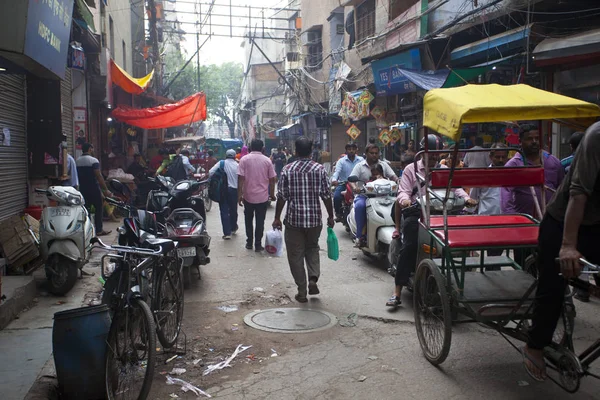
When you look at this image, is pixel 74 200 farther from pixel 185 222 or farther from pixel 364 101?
pixel 364 101

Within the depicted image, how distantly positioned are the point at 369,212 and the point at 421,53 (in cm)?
829

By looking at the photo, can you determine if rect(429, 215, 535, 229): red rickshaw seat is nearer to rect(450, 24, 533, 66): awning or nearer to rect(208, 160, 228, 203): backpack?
rect(208, 160, 228, 203): backpack

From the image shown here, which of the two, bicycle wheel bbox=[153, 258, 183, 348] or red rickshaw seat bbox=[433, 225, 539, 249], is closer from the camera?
red rickshaw seat bbox=[433, 225, 539, 249]

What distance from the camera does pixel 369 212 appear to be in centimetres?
799

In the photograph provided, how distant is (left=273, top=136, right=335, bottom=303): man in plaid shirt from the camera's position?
6.30 metres

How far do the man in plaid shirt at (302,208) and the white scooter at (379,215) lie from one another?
57.9 inches

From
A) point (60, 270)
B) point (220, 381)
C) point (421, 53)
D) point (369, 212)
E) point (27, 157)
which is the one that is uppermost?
point (421, 53)

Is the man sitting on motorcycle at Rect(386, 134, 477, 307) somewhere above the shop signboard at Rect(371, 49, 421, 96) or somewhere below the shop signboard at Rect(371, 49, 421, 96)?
below

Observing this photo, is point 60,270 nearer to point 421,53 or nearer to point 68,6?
point 68,6

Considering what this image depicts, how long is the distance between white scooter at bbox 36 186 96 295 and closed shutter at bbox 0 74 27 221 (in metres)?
1.55

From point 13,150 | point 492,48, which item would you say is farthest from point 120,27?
point 492,48

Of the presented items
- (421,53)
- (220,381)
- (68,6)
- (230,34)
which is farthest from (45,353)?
(230,34)

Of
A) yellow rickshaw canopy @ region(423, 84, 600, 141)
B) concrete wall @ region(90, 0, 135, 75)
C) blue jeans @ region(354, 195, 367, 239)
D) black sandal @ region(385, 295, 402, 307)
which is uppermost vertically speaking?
concrete wall @ region(90, 0, 135, 75)

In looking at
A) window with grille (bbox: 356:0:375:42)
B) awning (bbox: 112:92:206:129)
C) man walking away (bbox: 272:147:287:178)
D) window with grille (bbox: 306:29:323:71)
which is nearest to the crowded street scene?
awning (bbox: 112:92:206:129)
